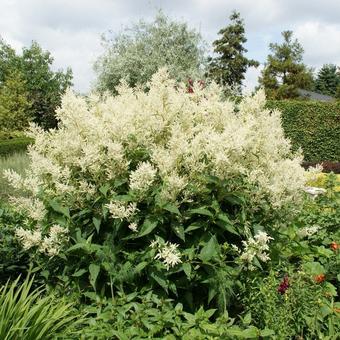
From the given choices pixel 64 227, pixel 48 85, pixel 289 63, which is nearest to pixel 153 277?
pixel 64 227

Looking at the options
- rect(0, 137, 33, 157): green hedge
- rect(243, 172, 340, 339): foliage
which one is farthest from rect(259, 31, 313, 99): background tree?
rect(243, 172, 340, 339): foliage

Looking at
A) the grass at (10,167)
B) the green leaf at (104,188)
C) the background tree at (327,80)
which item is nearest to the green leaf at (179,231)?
the green leaf at (104,188)

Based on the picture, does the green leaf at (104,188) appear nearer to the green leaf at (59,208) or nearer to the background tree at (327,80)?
the green leaf at (59,208)

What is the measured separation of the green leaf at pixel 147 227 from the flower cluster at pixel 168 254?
3.2 inches

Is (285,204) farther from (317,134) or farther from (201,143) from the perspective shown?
(317,134)

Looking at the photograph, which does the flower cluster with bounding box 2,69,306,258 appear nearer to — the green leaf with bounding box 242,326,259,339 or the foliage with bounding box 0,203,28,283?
the foliage with bounding box 0,203,28,283

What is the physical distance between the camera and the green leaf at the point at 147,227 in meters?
3.15

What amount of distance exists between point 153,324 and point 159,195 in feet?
2.53

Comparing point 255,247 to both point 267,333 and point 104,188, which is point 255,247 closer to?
point 267,333

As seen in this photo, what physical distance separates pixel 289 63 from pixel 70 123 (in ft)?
125

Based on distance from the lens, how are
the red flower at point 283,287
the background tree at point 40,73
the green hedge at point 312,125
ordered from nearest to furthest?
the red flower at point 283,287 → the green hedge at point 312,125 → the background tree at point 40,73

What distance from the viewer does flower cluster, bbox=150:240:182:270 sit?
9.96 feet

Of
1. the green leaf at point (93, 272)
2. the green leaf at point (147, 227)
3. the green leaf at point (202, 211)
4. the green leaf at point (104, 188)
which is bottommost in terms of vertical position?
the green leaf at point (93, 272)

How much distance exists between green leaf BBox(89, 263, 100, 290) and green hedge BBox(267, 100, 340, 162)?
59.1 feet
